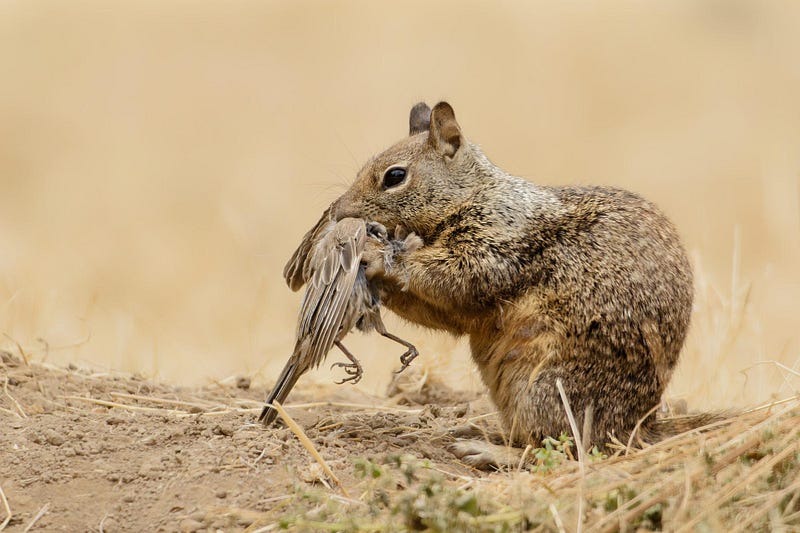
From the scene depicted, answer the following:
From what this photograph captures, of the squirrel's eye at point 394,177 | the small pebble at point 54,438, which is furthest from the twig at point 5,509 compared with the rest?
the squirrel's eye at point 394,177

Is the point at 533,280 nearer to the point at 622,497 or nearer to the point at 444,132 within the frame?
the point at 444,132

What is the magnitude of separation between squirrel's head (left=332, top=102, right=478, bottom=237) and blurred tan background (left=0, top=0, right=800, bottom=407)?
115 inches

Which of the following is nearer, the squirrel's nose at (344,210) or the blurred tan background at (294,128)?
the squirrel's nose at (344,210)

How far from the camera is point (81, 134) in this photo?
14.2 metres

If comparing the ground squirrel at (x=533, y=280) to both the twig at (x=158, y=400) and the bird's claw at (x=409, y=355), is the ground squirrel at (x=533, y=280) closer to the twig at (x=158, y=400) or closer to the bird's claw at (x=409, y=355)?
the bird's claw at (x=409, y=355)

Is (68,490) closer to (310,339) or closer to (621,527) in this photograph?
(310,339)

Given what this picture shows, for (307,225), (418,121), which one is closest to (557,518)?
(418,121)

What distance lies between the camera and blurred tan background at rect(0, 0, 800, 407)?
415 inches

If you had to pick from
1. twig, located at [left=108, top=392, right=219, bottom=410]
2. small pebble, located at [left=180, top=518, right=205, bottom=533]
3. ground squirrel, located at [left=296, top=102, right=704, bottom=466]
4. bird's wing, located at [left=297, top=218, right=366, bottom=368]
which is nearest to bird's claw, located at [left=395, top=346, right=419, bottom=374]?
ground squirrel, located at [left=296, top=102, right=704, bottom=466]

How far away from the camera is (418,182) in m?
5.21

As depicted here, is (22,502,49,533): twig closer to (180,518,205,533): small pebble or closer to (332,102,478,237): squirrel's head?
(180,518,205,533): small pebble

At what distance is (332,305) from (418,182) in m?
0.94

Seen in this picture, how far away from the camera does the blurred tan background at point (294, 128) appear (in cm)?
1053

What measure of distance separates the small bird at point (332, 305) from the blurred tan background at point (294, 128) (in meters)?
3.20
